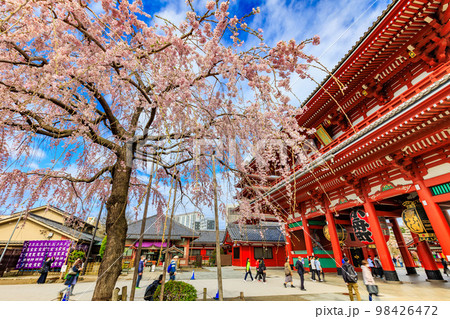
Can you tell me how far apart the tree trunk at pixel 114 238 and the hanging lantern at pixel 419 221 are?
9.43 meters

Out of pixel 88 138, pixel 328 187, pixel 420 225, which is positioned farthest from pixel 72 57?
pixel 420 225

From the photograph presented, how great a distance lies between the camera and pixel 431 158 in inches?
238

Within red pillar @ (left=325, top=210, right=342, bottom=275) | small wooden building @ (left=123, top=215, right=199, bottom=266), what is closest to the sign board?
small wooden building @ (left=123, top=215, right=199, bottom=266)

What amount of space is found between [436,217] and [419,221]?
1241 millimetres

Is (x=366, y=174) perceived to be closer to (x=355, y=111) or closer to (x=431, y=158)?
(x=431, y=158)

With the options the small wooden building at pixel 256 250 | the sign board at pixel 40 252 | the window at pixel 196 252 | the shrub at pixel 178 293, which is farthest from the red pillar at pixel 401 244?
the sign board at pixel 40 252

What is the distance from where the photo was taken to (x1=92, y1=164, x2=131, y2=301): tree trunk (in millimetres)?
3617

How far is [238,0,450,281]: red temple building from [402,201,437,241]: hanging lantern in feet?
0.08

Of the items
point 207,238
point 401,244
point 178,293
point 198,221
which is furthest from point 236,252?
point 198,221

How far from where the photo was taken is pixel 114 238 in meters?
3.89

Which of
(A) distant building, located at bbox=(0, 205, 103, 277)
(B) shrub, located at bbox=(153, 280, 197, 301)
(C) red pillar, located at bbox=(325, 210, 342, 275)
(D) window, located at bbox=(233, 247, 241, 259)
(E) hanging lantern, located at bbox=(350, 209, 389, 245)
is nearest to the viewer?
(B) shrub, located at bbox=(153, 280, 197, 301)

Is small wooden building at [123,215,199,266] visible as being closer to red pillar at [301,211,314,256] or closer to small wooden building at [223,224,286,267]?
small wooden building at [223,224,286,267]

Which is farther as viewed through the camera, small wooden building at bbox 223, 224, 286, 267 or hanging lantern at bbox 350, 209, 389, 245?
small wooden building at bbox 223, 224, 286, 267

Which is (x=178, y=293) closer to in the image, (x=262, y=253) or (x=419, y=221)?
(x=419, y=221)
